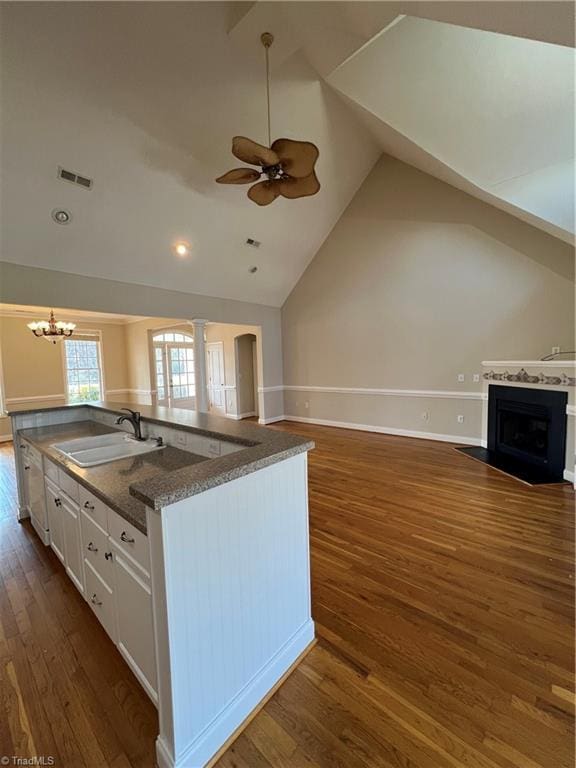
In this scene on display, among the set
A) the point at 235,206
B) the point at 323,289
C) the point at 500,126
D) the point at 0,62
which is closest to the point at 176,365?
the point at 323,289

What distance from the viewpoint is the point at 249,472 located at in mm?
1207

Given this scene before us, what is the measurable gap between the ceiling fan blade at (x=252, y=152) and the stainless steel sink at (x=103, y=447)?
234 centimetres

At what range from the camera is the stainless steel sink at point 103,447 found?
7.09ft

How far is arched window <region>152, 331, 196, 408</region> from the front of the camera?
7848 mm

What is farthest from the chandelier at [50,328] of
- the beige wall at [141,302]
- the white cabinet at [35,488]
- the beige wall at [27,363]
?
the white cabinet at [35,488]

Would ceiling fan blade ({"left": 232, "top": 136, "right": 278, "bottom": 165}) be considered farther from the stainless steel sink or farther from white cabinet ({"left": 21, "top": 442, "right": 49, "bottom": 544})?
white cabinet ({"left": 21, "top": 442, "right": 49, "bottom": 544})

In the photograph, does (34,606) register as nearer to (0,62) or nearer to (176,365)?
(0,62)

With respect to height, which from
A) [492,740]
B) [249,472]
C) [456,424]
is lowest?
[492,740]

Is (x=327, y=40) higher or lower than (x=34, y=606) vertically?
higher

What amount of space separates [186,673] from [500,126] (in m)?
4.99

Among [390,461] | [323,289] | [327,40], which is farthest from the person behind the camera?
[323,289]

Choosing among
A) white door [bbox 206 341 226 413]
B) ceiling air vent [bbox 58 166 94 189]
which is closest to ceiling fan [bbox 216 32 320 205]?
ceiling air vent [bbox 58 166 94 189]

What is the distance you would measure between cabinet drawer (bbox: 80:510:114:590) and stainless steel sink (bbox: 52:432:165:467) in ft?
1.66

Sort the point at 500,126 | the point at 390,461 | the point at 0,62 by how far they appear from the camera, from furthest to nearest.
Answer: the point at 390,461, the point at 500,126, the point at 0,62
